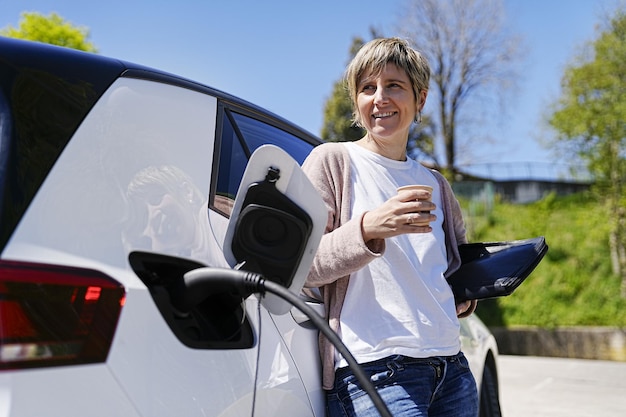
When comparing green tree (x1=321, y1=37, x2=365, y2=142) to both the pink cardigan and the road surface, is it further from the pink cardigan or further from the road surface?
the pink cardigan

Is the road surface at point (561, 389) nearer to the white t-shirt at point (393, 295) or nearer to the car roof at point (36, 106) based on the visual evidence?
the white t-shirt at point (393, 295)

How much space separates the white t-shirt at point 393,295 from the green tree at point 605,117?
1249cm

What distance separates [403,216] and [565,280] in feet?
41.9

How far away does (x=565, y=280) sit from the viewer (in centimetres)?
1327

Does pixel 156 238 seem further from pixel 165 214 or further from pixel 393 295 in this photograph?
pixel 393 295

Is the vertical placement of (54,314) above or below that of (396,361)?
above

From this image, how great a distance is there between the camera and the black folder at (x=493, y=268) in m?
2.01

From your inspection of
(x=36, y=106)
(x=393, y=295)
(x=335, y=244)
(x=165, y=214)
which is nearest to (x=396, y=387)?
(x=393, y=295)

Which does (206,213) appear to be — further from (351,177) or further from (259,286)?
(351,177)

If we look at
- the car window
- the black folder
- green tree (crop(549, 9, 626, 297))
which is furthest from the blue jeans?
green tree (crop(549, 9, 626, 297))

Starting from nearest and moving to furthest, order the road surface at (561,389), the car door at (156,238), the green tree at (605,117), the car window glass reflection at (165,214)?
the car door at (156,238), the car window glass reflection at (165,214), the road surface at (561,389), the green tree at (605,117)

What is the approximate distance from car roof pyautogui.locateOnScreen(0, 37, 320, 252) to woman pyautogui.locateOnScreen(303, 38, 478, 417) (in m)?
0.68

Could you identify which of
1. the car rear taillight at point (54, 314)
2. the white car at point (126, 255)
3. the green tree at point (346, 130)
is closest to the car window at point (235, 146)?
the white car at point (126, 255)

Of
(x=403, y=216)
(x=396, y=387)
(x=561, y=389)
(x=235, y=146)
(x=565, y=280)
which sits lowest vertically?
(x=561, y=389)
